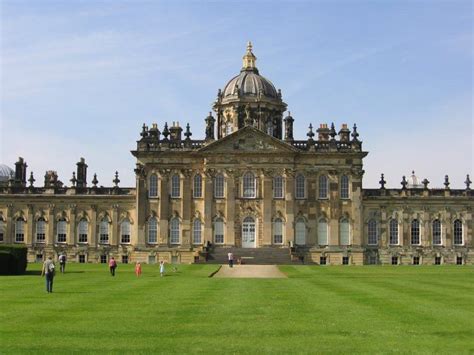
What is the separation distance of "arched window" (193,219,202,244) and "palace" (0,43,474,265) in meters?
0.09

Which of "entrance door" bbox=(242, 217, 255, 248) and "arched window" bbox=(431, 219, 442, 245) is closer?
"entrance door" bbox=(242, 217, 255, 248)

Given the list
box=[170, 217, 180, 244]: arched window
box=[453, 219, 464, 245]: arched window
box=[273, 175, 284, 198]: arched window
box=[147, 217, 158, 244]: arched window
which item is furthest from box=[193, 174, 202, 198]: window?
box=[453, 219, 464, 245]: arched window

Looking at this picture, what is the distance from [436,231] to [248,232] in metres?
18.0

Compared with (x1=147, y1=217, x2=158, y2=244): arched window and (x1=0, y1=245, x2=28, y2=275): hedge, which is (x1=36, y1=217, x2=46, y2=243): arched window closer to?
(x1=147, y1=217, x2=158, y2=244): arched window

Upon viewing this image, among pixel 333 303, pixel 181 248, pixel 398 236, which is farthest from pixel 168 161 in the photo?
pixel 333 303

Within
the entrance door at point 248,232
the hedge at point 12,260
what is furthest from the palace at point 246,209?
the hedge at point 12,260

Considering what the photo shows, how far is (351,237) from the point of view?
74.4 m

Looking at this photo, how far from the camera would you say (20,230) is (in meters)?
77.8

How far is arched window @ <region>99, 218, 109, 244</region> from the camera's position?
76.8 metres

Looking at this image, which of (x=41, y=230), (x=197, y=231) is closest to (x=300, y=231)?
(x=197, y=231)

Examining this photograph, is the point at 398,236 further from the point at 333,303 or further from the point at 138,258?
the point at 333,303

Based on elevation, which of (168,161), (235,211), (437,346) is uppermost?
(168,161)

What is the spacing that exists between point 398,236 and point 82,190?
3052 centimetres

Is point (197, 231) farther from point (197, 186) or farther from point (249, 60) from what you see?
point (249, 60)
